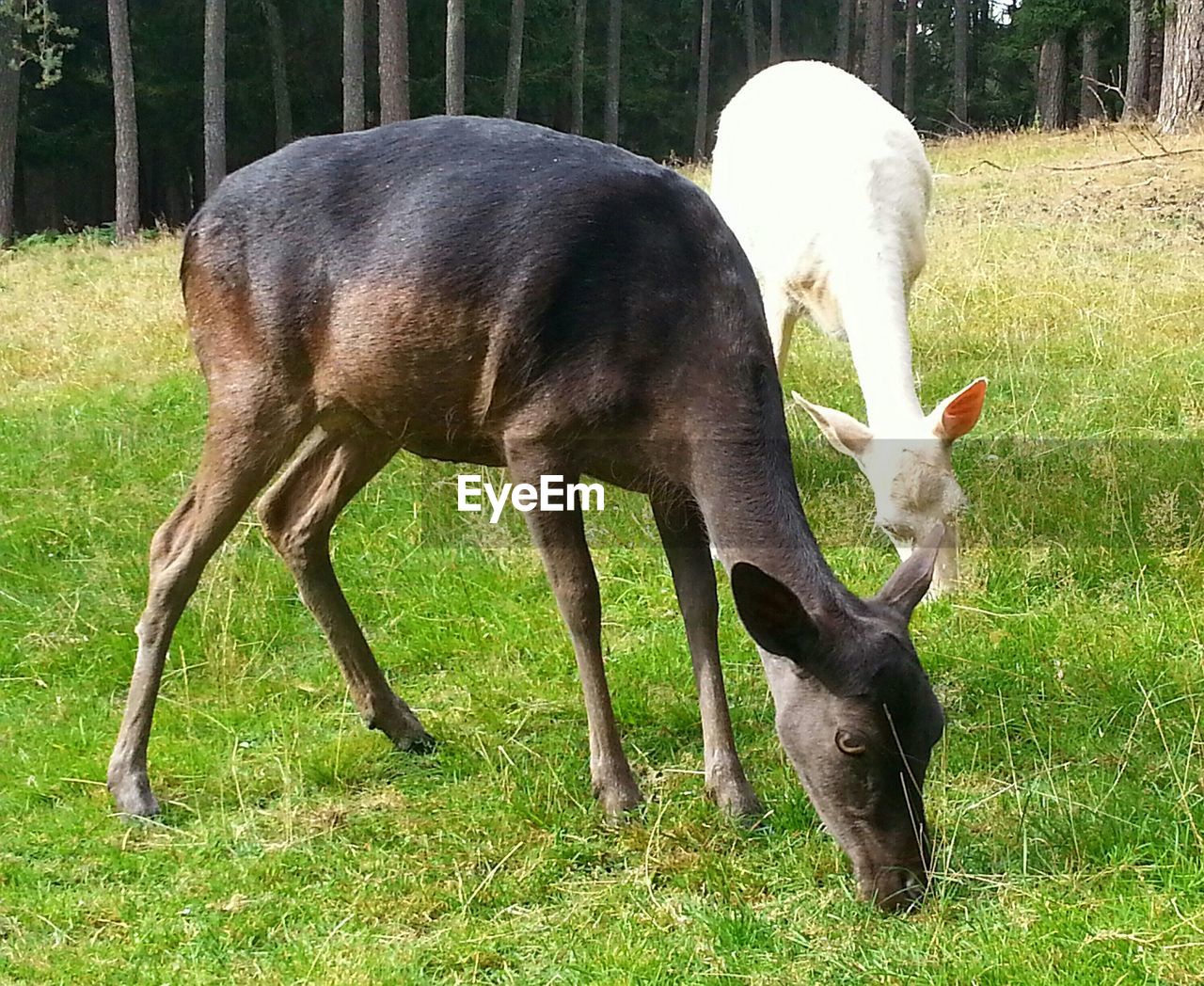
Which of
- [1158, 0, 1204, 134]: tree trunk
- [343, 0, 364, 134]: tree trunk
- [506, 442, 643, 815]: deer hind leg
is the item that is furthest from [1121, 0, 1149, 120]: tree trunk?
[506, 442, 643, 815]: deer hind leg

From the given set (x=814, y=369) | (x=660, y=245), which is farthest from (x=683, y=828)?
(x=814, y=369)

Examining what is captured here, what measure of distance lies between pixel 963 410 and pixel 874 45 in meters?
31.6

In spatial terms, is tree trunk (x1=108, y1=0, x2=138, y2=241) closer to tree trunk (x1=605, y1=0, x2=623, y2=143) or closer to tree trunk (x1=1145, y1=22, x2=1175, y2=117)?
tree trunk (x1=605, y1=0, x2=623, y2=143)

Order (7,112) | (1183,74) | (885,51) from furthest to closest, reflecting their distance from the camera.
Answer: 1. (885,51)
2. (7,112)
3. (1183,74)

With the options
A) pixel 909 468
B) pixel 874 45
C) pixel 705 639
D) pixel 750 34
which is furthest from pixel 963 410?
pixel 750 34

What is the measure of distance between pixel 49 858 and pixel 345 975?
1258mm

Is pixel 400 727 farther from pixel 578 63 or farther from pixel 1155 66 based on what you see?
pixel 578 63

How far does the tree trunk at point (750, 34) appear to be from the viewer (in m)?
41.1

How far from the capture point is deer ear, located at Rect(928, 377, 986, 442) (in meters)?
5.26

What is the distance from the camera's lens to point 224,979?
3.52 metres

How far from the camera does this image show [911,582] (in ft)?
12.8

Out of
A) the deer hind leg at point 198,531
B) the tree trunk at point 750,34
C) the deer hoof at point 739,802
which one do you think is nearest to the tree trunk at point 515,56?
the tree trunk at point 750,34

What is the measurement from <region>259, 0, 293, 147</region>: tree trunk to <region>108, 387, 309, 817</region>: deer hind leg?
94.7 feet

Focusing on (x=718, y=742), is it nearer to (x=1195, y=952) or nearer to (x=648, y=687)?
(x=648, y=687)
